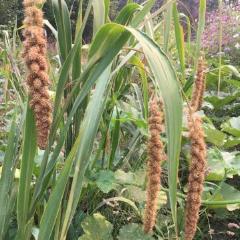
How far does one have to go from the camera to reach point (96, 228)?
1.57 metres

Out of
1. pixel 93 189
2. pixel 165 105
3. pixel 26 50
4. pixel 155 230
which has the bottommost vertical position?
pixel 155 230

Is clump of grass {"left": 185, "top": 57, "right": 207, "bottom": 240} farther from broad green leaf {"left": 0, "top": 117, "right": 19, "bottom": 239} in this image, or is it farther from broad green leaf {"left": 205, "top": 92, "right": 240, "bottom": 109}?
broad green leaf {"left": 205, "top": 92, "right": 240, "bottom": 109}

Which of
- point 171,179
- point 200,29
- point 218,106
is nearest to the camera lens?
point 171,179

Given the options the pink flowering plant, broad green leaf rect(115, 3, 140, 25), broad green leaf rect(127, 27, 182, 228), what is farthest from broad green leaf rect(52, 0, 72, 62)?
the pink flowering plant

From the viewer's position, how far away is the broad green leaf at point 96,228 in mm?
1565

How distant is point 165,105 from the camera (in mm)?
→ 856

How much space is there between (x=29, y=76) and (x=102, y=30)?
18 centimetres

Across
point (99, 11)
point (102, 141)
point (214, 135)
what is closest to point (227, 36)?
point (214, 135)

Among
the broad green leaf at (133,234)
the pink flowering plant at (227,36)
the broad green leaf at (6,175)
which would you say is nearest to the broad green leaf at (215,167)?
the broad green leaf at (133,234)

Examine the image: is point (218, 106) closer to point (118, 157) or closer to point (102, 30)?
point (118, 157)

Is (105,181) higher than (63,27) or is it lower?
lower

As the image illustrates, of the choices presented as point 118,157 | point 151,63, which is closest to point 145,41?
point 151,63

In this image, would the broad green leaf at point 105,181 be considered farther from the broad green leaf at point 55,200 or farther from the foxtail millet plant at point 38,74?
the foxtail millet plant at point 38,74

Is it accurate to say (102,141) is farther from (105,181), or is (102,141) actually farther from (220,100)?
(220,100)
